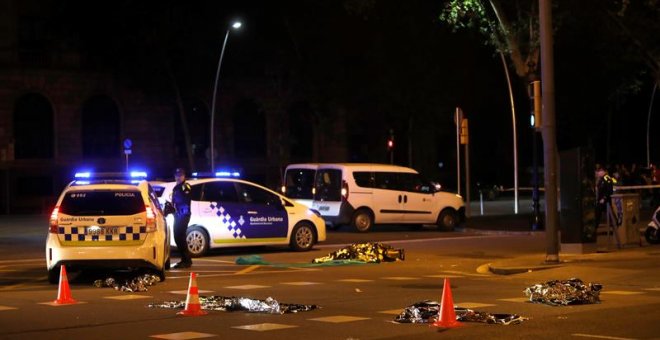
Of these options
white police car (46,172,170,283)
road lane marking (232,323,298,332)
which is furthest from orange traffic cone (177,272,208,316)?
white police car (46,172,170,283)

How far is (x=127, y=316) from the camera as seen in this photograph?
1133 cm

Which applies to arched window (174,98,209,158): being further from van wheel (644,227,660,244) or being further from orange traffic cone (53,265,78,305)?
orange traffic cone (53,265,78,305)

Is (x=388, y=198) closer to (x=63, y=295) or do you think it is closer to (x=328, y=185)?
(x=328, y=185)

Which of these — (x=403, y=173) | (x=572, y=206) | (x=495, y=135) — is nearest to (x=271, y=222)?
(x=572, y=206)

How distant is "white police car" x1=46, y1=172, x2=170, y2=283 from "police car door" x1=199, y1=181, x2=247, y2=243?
484cm

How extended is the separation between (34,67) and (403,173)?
30893 mm

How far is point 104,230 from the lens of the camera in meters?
14.8

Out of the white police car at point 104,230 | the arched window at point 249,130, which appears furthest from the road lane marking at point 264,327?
the arched window at point 249,130

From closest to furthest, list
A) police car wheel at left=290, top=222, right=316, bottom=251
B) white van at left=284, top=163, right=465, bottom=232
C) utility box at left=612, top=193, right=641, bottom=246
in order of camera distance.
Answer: utility box at left=612, top=193, right=641, bottom=246, police car wheel at left=290, top=222, right=316, bottom=251, white van at left=284, top=163, right=465, bottom=232

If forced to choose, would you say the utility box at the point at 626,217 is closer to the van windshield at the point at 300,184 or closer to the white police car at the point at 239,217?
the white police car at the point at 239,217

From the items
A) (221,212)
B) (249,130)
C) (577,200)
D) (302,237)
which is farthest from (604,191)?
(249,130)

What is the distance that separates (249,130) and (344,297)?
154 feet

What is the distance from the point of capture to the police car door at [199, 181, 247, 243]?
66.9ft

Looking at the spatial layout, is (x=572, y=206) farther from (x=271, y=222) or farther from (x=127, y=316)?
(x=127, y=316)
